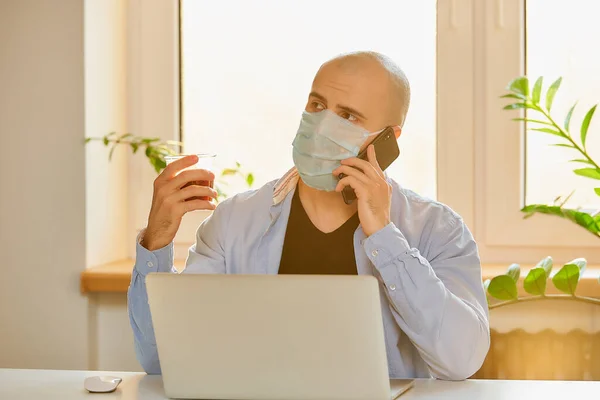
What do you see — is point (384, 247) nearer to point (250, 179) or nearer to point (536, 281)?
point (536, 281)

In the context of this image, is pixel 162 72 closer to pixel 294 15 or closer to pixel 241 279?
pixel 294 15

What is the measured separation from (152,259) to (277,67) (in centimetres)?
116

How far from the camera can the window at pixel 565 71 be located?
2600 mm

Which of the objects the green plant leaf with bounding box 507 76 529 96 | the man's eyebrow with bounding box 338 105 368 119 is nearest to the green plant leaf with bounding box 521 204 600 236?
the green plant leaf with bounding box 507 76 529 96

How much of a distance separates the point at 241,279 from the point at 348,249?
63 cm

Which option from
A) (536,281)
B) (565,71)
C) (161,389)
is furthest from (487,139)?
(161,389)

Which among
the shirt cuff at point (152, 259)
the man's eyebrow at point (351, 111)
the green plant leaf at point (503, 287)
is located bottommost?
the green plant leaf at point (503, 287)

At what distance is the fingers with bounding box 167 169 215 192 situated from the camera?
5.57 feet

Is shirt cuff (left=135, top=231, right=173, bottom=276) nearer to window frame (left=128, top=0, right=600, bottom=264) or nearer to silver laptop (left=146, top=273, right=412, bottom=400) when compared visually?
silver laptop (left=146, top=273, right=412, bottom=400)

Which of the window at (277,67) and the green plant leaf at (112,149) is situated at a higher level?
the window at (277,67)

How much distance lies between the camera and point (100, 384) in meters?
1.46

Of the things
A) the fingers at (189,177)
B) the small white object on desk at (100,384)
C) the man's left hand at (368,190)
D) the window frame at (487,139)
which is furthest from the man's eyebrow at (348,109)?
the window frame at (487,139)

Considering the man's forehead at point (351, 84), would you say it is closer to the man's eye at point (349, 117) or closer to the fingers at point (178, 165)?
the man's eye at point (349, 117)

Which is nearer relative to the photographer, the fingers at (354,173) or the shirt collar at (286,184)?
the fingers at (354,173)
